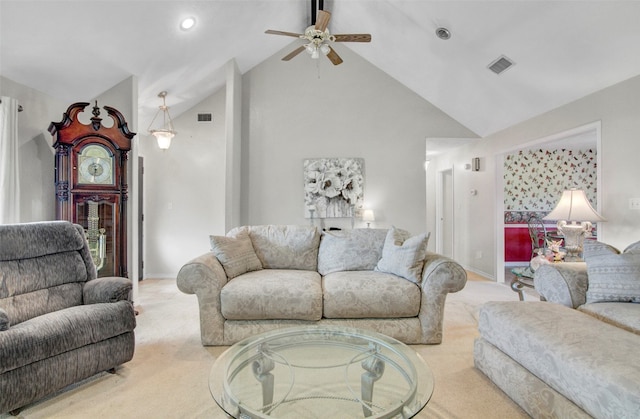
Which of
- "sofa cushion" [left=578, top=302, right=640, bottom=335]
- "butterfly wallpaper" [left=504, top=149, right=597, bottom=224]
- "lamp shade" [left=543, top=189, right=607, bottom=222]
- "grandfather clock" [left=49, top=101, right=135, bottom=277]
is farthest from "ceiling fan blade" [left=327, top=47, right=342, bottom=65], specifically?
"butterfly wallpaper" [left=504, top=149, right=597, bottom=224]

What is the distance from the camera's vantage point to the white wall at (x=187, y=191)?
4.95 meters

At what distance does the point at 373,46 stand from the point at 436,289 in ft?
11.9

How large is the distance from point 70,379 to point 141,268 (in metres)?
3.35

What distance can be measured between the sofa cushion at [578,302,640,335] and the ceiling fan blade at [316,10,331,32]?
9.15 ft

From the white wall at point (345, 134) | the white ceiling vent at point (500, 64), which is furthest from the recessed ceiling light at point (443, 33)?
the white wall at point (345, 134)

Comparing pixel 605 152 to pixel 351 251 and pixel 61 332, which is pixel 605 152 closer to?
pixel 351 251

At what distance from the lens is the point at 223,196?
4.99m

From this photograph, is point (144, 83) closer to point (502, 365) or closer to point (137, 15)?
point (137, 15)

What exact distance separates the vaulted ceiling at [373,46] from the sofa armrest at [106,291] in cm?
194

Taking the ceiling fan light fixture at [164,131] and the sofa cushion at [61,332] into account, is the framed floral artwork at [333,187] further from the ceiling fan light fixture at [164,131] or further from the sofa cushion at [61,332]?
→ the sofa cushion at [61,332]

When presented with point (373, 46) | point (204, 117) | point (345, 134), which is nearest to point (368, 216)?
point (345, 134)

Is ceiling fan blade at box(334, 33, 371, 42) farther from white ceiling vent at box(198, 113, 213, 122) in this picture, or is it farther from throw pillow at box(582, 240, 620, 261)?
white ceiling vent at box(198, 113, 213, 122)

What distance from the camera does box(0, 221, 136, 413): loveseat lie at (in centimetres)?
165

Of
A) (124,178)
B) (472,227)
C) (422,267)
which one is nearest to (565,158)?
(472,227)
